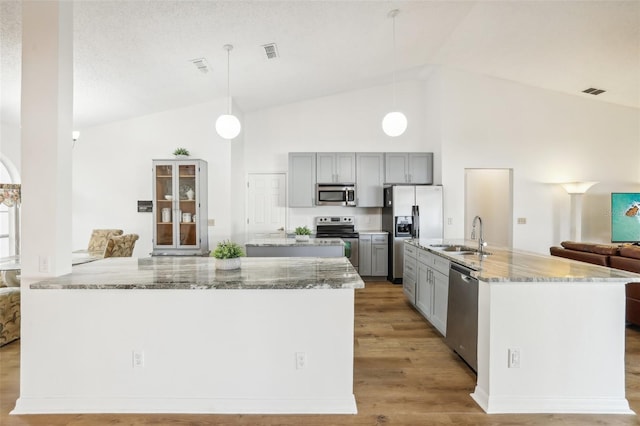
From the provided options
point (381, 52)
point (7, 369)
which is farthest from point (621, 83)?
point (7, 369)

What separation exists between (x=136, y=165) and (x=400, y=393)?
17.0ft

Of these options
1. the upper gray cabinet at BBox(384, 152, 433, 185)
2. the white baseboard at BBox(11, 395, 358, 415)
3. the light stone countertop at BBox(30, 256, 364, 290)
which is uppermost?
the upper gray cabinet at BBox(384, 152, 433, 185)

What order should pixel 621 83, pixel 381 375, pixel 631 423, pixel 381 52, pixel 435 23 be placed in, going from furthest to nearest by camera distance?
pixel 621 83, pixel 381 52, pixel 435 23, pixel 381 375, pixel 631 423

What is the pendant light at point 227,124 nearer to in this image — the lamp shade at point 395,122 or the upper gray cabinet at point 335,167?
the lamp shade at point 395,122

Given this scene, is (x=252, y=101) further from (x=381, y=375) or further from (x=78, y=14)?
(x=381, y=375)

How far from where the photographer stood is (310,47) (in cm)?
394

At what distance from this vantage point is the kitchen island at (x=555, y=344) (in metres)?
2.09

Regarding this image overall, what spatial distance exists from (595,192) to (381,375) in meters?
5.75

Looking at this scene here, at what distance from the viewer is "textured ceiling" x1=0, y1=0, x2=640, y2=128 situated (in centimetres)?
295

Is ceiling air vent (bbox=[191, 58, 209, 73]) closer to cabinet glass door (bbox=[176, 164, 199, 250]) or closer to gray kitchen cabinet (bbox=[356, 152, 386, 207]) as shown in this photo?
cabinet glass door (bbox=[176, 164, 199, 250])

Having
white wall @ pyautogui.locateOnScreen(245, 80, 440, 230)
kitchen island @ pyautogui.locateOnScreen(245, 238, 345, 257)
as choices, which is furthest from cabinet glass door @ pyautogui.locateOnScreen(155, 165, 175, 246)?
kitchen island @ pyautogui.locateOnScreen(245, 238, 345, 257)

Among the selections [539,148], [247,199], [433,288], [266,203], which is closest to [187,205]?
[247,199]

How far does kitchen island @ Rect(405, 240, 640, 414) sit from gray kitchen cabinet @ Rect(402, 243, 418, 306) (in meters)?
1.75

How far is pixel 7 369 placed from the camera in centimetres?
258
